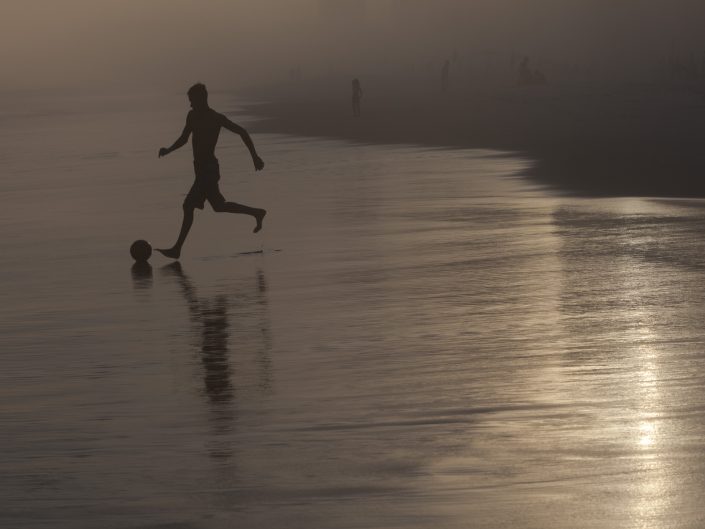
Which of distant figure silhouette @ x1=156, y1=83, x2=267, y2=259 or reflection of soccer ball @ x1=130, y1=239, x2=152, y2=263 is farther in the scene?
distant figure silhouette @ x1=156, y1=83, x2=267, y2=259

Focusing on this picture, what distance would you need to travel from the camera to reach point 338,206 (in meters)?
22.6

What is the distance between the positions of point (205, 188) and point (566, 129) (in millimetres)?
27404

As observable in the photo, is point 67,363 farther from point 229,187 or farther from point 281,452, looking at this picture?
point 229,187

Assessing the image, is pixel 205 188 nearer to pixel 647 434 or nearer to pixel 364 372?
pixel 364 372

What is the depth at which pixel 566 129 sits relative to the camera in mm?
43500

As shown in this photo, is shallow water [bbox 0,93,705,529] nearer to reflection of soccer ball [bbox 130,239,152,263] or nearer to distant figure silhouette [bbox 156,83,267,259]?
reflection of soccer ball [bbox 130,239,152,263]

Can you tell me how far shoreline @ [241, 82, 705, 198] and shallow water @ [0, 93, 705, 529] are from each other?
616cm

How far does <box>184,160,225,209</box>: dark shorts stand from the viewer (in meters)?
17.2

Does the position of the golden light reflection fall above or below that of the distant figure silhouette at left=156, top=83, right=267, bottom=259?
below

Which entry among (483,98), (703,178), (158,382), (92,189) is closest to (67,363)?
(158,382)

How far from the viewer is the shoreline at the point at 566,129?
2689cm

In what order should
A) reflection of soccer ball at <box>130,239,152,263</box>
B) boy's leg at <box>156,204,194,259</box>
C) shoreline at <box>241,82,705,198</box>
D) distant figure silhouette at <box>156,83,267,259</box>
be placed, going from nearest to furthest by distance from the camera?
1. reflection of soccer ball at <box>130,239,152,263</box>
2. boy's leg at <box>156,204,194,259</box>
3. distant figure silhouette at <box>156,83,267,259</box>
4. shoreline at <box>241,82,705,198</box>

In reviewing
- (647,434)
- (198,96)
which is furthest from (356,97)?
(647,434)

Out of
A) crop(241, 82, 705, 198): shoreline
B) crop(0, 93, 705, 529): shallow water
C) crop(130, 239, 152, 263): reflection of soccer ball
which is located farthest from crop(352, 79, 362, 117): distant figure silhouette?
crop(130, 239, 152, 263): reflection of soccer ball
